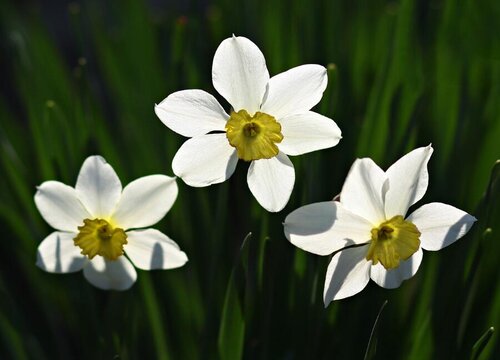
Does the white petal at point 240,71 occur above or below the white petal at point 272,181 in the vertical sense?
above

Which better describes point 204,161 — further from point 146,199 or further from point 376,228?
point 376,228

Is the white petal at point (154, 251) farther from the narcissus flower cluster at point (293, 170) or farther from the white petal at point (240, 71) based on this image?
the white petal at point (240, 71)

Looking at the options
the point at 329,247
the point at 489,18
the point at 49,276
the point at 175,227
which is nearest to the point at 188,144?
the point at 329,247

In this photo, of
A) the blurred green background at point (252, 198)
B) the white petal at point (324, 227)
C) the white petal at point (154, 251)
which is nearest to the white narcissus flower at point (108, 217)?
the white petal at point (154, 251)

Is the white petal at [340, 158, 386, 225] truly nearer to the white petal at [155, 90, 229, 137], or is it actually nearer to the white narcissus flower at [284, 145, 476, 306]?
the white narcissus flower at [284, 145, 476, 306]

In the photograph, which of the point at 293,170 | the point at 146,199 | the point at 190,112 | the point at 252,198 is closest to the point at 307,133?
the point at 293,170
